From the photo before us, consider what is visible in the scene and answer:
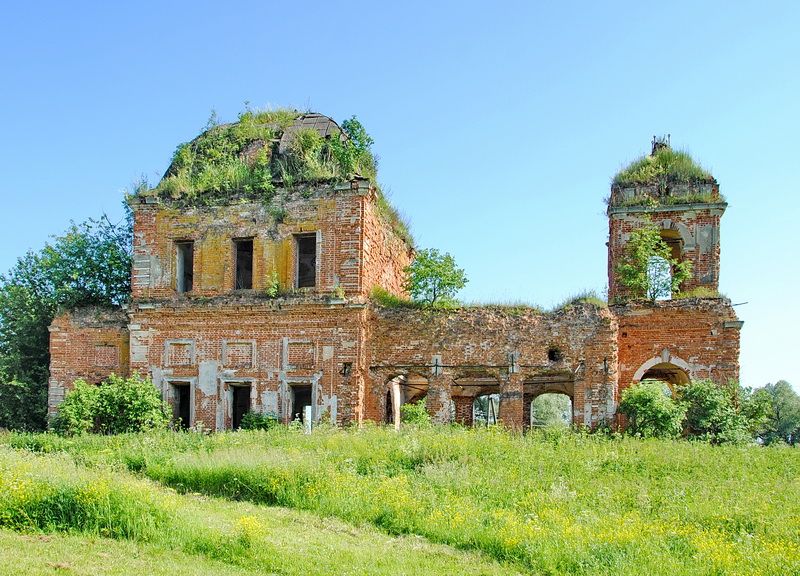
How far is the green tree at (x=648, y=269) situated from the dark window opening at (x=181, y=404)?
11022 millimetres

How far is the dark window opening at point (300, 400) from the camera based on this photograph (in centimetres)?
2075

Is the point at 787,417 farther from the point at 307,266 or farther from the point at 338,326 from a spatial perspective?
the point at 338,326

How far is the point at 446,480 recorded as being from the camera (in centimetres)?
1343

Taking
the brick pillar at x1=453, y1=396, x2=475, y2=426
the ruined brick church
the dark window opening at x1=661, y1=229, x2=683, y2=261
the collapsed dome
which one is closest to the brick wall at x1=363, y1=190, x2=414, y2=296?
the ruined brick church

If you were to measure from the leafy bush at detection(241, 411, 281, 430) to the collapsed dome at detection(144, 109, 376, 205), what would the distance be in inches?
211

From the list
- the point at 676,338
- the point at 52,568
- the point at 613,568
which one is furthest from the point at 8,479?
the point at 676,338

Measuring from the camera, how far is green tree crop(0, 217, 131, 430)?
899 inches

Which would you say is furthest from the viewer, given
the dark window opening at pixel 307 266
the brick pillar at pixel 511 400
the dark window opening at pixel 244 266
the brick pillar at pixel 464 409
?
the brick pillar at pixel 464 409

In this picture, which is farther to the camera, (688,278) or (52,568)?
(688,278)

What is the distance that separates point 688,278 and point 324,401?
9.26 metres

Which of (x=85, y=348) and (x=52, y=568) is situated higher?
(x=85, y=348)

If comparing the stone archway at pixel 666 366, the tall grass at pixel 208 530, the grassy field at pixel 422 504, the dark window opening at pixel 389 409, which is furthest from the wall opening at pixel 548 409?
the tall grass at pixel 208 530

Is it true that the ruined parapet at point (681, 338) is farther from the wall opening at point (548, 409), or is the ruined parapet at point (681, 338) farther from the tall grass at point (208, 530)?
the wall opening at point (548, 409)

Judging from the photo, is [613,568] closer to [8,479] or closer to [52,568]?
[52,568]
